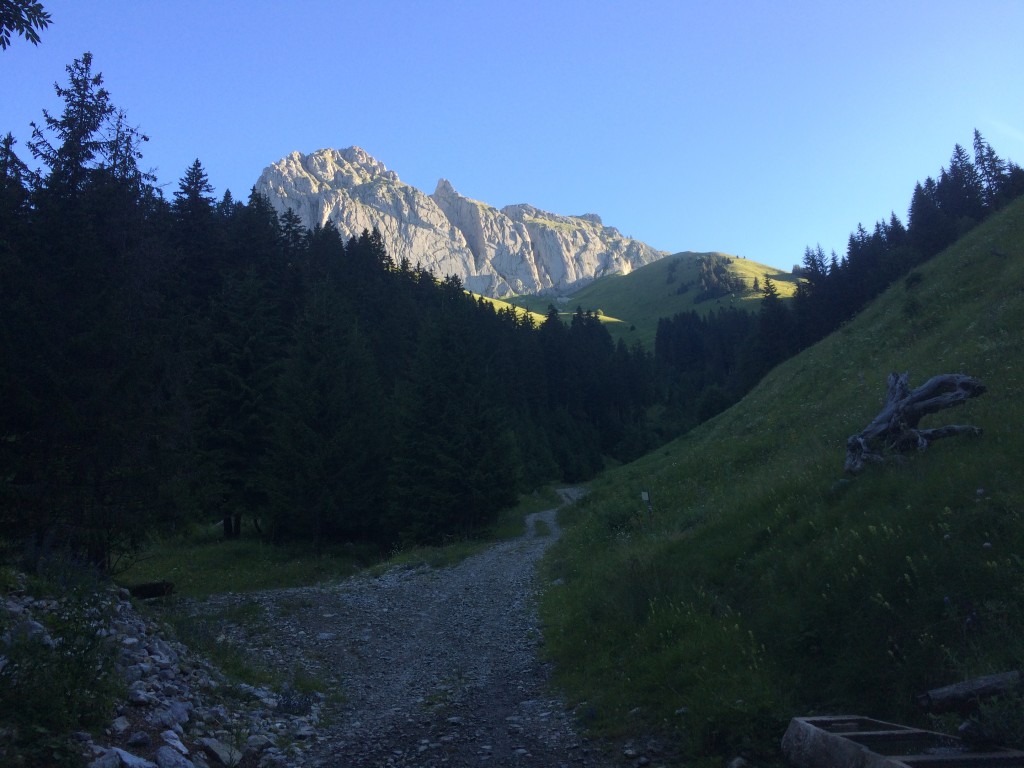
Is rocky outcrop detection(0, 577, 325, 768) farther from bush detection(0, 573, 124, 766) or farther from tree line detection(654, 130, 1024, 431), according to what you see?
tree line detection(654, 130, 1024, 431)

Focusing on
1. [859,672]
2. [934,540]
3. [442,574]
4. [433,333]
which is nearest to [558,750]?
[859,672]

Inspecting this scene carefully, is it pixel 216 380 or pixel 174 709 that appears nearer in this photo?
pixel 174 709

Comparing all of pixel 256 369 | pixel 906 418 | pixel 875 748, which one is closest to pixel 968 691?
pixel 875 748

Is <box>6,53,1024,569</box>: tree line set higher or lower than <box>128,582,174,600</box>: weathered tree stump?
higher

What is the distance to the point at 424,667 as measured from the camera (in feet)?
38.6

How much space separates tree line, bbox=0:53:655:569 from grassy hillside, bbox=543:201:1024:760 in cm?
1090

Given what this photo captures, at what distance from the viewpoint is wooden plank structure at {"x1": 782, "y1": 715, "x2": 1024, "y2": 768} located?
4543 mm

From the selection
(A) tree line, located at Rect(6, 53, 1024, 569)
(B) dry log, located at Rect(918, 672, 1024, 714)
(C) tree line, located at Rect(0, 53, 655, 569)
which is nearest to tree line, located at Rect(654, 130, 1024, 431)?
(A) tree line, located at Rect(6, 53, 1024, 569)

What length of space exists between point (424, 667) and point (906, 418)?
393 inches

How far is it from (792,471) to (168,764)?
12310 millimetres

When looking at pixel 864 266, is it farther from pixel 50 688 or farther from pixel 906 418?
pixel 50 688

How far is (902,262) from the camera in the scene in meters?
67.4

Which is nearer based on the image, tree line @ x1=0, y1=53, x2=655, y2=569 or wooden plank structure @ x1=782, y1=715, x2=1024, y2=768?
wooden plank structure @ x1=782, y1=715, x2=1024, y2=768

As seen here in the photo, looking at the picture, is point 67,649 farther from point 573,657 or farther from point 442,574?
point 442,574
